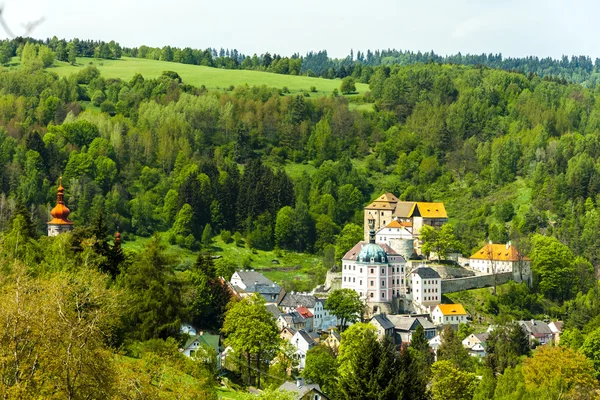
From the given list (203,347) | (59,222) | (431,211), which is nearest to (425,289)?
(431,211)

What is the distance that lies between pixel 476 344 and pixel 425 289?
8095 mm

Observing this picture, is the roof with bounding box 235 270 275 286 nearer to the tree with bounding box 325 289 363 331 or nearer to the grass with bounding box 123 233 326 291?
the grass with bounding box 123 233 326 291

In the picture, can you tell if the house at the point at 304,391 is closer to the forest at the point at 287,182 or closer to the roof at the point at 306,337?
the forest at the point at 287,182

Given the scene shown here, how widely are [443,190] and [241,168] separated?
1022 inches

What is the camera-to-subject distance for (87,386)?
2755 cm

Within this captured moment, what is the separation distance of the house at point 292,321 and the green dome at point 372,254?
7722 millimetres

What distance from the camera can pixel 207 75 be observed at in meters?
188

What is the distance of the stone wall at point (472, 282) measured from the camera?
9044cm

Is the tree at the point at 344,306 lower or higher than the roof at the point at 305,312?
higher

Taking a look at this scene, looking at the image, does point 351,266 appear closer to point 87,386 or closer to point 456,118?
point 87,386

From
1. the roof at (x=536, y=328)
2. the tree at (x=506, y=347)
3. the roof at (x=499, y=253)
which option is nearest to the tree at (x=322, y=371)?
the tree at (x=506, y=347)

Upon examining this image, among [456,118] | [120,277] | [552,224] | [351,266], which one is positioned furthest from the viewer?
[456,118]

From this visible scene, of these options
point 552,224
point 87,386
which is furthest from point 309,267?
point 87,386

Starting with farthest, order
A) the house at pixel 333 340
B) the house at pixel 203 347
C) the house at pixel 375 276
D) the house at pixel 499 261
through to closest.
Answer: the house at pixel 499 261
the house at pixel 375 276
the house at pixel 333 340
the house at pixel 203 347
